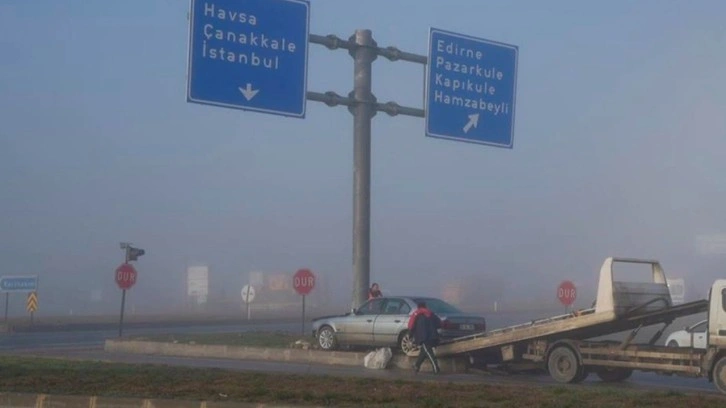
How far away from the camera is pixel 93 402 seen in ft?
46.4

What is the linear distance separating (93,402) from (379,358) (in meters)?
9.54

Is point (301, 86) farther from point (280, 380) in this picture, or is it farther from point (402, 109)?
point (280, 380)

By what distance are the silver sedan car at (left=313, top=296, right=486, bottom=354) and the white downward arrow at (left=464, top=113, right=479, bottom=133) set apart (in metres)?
4.02

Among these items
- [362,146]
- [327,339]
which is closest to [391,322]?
[327,339]

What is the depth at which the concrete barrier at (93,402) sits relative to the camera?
44.2ft

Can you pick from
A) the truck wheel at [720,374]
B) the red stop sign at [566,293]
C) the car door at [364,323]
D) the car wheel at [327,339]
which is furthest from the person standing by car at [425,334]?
the red stop sign at [566,293]

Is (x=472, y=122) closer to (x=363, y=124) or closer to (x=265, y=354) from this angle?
(x=363, y=124)

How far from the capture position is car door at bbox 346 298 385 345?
81.0 feet

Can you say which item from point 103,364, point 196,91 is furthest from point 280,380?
point 196,91

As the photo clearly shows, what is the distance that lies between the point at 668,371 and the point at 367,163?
32.1 ft

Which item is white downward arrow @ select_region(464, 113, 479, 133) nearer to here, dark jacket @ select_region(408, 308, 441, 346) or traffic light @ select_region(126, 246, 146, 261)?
dark jacket @ select_region(408, 308, 441, 346)

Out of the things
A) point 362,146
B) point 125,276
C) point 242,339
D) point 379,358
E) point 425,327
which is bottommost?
point 379,358

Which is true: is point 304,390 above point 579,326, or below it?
below

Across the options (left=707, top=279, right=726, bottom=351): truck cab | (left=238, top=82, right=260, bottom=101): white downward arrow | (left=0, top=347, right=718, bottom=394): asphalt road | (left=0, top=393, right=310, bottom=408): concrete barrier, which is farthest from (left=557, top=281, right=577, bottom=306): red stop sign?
(left=0, top=393, right=310, bottom=408): concrete barrier
